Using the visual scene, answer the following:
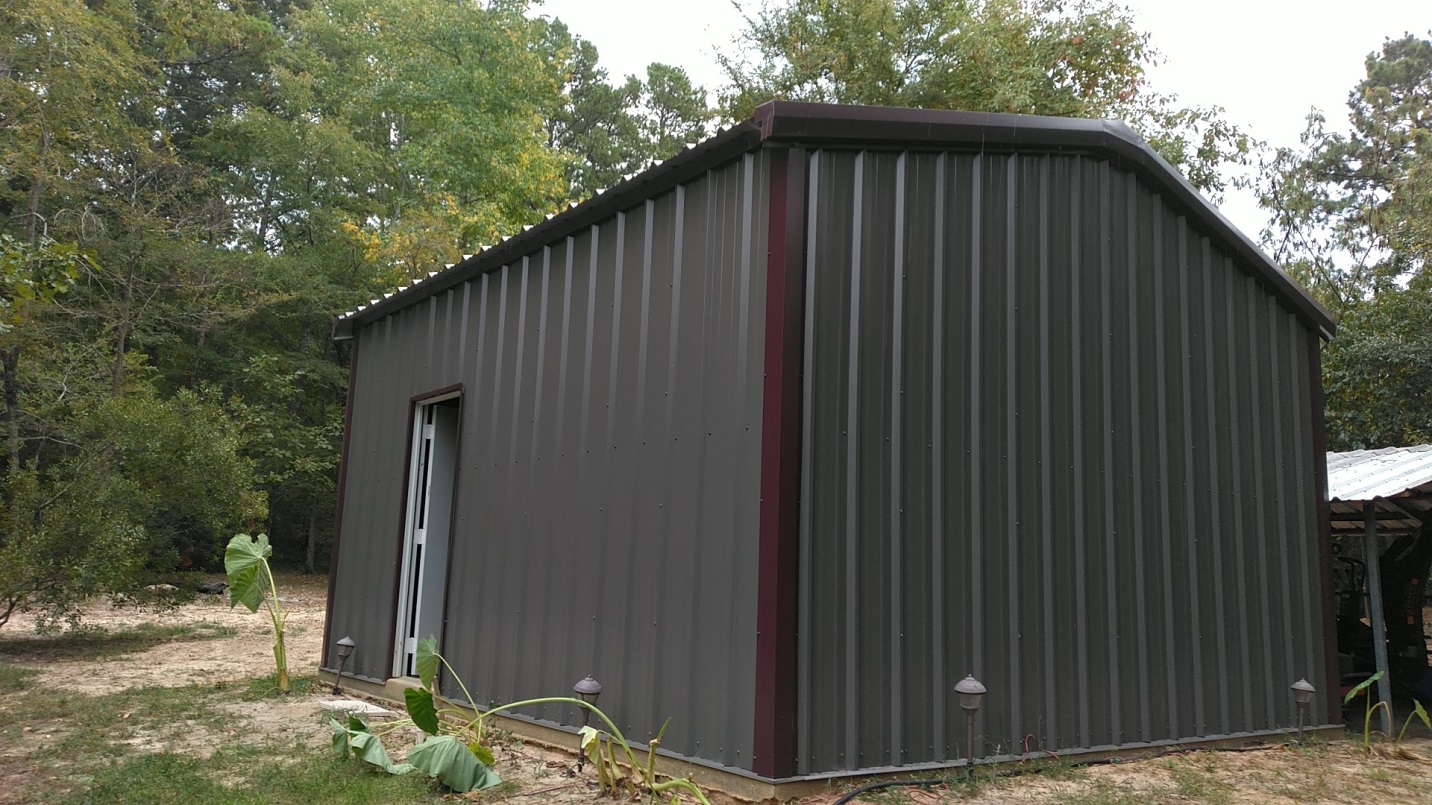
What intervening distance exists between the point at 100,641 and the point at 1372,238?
21937 millimetres

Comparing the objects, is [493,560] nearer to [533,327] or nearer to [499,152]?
[533,327]

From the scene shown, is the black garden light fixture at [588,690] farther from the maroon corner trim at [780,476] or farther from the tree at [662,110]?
the tree at [662,110]

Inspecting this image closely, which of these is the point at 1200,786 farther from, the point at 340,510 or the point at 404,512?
the point at 340,510

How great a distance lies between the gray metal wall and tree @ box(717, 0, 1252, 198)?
11677 mm

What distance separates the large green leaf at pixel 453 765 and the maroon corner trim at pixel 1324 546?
5.17 m

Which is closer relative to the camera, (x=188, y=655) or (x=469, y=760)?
(x=469, y=760)

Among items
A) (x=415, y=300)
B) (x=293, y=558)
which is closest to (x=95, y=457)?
(x=415, y=300)

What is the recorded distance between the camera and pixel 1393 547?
7770 mm

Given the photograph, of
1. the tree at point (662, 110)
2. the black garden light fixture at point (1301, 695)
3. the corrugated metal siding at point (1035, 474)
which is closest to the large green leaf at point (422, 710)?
the corrugated metal siding at point (1035, 474)

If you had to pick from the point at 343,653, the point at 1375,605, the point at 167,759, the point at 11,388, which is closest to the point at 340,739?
the point at 167,759

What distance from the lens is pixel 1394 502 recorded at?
7.08 meters

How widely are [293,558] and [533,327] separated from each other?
18193 millimetres

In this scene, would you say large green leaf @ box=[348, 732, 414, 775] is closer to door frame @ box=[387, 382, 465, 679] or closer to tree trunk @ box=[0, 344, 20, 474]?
door frame @ box=[387, 382, 465, 679]

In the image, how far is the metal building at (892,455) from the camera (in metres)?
4.32
